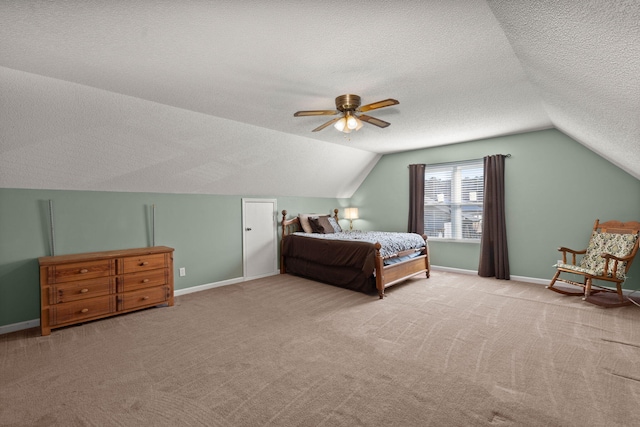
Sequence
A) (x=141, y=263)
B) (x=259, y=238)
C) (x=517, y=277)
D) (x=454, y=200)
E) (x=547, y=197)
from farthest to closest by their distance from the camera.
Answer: (x=454, y=200), (x=259, y=238), (x=517, y=277), (x=547, y=197), (x=141, y=263)

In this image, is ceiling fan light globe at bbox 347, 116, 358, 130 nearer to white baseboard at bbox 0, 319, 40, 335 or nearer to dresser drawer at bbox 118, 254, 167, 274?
dresser drawer at bbox 118, 254, 167, 274

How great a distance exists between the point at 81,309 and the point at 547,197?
6333 millimetres

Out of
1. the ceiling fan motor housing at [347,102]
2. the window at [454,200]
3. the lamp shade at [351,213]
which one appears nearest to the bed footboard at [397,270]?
the window at [454,200]

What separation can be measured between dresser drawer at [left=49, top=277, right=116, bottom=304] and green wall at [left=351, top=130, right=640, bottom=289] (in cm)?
529

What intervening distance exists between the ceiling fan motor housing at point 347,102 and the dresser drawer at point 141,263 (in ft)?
9.28

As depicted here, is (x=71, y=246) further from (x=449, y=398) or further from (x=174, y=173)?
(x=449, y=398)

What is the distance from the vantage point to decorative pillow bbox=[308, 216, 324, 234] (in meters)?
5.69

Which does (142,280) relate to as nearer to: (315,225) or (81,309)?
(81,309)

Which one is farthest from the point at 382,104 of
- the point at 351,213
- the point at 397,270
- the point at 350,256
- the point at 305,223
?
the point at 351,213

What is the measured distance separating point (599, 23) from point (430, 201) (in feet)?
15.4

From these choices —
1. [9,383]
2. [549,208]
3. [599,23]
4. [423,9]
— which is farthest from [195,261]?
[549,208]

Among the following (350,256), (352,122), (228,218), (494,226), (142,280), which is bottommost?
(142,280)

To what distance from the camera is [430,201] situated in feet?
19.3

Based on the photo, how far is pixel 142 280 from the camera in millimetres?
3562
